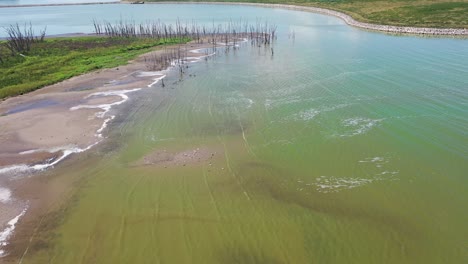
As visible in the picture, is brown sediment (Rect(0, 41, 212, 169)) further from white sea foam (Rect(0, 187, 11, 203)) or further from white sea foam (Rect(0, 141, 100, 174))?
white sea foam (Rect(0, 187, 11, 203))

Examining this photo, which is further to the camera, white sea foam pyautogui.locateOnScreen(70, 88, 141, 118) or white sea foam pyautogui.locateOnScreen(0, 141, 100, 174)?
white sea foam pyautogui.locateOnScreen(70, 88, 141, 118)

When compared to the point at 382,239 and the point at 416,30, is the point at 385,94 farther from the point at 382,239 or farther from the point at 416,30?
the point at 416,30

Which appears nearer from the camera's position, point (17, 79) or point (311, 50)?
point (17, 79)

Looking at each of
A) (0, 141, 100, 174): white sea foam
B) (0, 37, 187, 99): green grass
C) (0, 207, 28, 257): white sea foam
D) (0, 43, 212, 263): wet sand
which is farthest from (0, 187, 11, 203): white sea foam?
(0, 37, 187, 99): green grass

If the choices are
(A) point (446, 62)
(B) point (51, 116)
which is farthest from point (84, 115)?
(A) point (446, 62)

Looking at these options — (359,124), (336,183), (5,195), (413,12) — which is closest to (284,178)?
(336,183)

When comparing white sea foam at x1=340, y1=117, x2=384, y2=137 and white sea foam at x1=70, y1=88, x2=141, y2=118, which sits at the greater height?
white sea foam at x1=70, y1=88, x2=141, y2=118

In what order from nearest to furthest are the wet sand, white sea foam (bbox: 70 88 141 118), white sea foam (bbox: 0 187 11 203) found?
white sea foam (bbox: 0 187 11 203) → the wet sand → white sea foam (bbox: 70 88 141 118)

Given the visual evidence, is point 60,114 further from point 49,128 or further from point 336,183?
point 336,183
